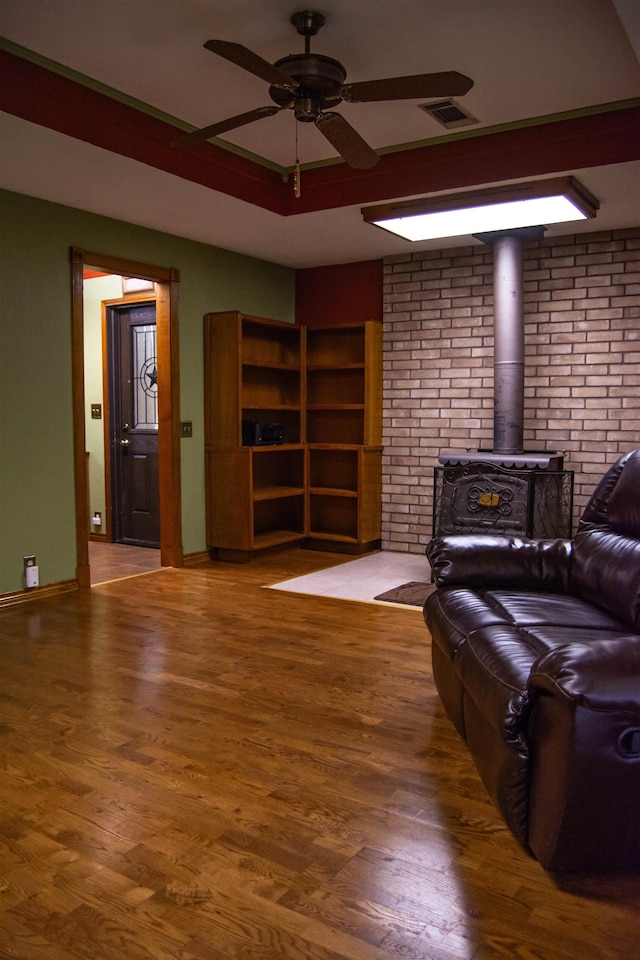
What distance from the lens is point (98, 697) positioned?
3039 mm

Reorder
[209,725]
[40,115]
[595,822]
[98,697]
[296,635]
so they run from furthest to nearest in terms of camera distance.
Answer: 1. [296,635]
2. [40,115]
3. [98,697]
4. [209,725]
5. [595,822]

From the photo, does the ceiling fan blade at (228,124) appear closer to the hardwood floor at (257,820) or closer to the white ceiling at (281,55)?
the white ceiling at (281,55)

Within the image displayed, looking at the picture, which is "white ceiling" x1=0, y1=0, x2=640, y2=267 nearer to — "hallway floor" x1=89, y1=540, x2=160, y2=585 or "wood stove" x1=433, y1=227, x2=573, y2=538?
"wood stove" x1=433, y1=227, x2=573, y2=538

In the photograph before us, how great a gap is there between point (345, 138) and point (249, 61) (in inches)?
22.1

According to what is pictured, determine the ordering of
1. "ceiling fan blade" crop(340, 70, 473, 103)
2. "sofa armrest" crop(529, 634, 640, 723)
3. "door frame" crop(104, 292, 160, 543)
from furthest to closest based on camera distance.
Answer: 1. "door frame" crop(104, 292, 160, 543)
2. "ceiling fan blade" crop(340, 70, 473, 103)
3. "sofa armrest" crop(529, 634, 640, 723)

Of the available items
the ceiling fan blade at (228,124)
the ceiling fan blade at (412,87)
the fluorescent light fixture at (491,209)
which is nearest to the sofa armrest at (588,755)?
the ceiling fan blade at (412,87)

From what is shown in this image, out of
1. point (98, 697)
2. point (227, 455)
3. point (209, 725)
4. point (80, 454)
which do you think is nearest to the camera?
point (209, 725)

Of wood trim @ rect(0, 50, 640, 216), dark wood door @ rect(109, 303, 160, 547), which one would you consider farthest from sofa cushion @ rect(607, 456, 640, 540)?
dark wood door @ rect(109, 303, 160, 547)

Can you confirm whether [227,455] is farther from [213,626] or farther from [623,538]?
[623,538]

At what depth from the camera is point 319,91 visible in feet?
10.2

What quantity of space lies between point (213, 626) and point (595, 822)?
101 inches

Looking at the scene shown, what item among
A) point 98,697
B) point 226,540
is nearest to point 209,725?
point 98,697

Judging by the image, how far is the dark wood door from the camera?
20.4ft

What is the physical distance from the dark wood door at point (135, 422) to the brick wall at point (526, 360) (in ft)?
6.11
